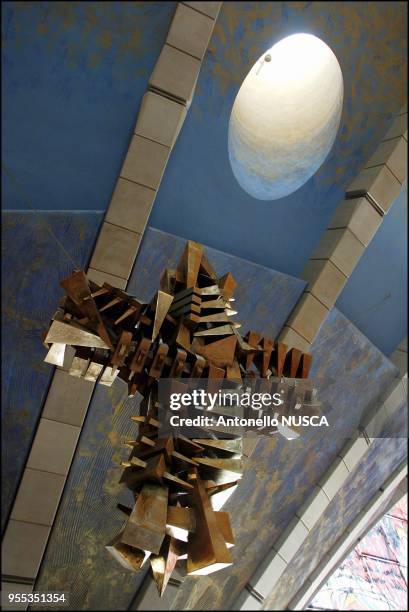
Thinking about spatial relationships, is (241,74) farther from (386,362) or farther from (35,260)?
(386,362)

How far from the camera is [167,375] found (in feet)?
12.1

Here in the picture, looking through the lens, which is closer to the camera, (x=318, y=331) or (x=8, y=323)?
(x=8, y=323)

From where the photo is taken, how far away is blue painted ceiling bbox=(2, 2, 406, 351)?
580cm

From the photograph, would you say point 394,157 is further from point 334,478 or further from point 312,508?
point 312,508

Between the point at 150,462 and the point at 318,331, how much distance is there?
4.64 meters

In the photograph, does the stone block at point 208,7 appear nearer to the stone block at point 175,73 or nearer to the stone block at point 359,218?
the stone block at point 175,73

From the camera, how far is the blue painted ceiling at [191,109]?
5805mm

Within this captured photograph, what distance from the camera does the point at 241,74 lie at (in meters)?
6.61

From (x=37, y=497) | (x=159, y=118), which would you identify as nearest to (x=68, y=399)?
(x=37, y=497)

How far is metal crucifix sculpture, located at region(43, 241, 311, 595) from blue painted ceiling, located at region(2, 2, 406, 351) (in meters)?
2.55

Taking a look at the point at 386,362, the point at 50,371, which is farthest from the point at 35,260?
the point at 386,362

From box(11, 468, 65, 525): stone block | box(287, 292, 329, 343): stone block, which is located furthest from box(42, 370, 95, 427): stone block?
box(287, 292, 329, 343): stone block

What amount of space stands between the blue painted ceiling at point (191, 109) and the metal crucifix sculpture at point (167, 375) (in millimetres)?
2554

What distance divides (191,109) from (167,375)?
12.2ft
